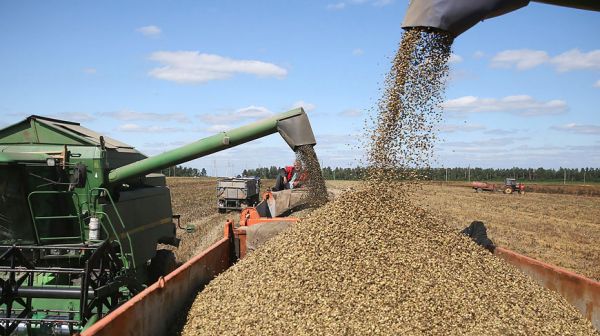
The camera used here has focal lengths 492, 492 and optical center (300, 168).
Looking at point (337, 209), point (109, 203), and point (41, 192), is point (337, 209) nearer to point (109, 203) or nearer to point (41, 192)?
point (109, 203)

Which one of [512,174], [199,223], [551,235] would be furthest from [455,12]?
[512,174]

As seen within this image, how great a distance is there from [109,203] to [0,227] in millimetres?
957

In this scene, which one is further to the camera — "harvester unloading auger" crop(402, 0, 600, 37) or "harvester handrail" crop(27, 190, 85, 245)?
"harvester handrail" crop(27, 190, 85, 245)

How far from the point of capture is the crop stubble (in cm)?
354

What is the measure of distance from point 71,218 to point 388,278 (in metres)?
3.06

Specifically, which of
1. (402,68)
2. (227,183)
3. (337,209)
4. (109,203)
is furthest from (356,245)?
(227,183)

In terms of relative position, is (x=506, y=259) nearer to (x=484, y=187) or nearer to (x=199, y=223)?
(x=199, y=223)

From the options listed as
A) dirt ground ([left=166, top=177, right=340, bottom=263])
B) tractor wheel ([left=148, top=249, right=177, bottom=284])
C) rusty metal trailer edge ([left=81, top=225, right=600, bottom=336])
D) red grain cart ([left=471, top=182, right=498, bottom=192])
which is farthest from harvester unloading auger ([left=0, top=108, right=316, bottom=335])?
red grain cart ([left=471, top=182, right=498, bottom=192])

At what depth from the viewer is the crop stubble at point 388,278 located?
3545mm

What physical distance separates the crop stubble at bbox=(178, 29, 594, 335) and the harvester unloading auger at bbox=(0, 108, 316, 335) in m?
0.85

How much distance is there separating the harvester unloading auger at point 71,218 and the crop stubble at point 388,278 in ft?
2.80

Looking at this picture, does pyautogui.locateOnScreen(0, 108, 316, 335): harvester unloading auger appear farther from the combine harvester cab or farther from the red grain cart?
the red grain cart

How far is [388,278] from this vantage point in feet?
12.9

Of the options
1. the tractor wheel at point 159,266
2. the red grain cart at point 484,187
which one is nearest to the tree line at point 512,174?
the red grain cart at point 484,187
